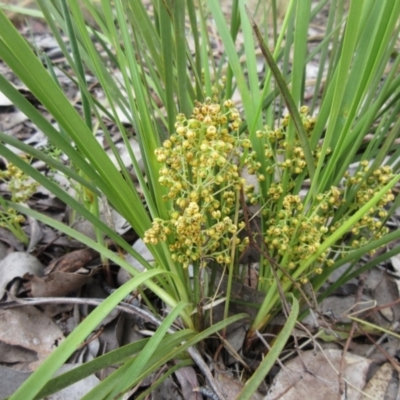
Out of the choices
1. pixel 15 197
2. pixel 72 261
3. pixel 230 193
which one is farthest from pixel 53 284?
pixel 230 193

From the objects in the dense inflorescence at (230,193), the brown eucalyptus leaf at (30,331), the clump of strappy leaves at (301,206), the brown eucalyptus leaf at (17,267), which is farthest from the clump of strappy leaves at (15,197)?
the clump of strappy leaves at (301,206)

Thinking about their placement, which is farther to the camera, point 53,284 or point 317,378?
point 53,284

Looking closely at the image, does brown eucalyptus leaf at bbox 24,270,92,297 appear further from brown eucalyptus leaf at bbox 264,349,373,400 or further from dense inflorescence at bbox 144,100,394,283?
brown eucalyptus leaf at bbox 264,349,373,400

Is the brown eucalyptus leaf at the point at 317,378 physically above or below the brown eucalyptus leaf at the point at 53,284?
below

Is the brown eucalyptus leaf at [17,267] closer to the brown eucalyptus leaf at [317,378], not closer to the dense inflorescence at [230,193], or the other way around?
the dense inflorescence at [230,193]

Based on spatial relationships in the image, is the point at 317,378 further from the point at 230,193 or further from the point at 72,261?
the point at 72,261

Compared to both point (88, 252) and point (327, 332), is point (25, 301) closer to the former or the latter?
point (88, 252)

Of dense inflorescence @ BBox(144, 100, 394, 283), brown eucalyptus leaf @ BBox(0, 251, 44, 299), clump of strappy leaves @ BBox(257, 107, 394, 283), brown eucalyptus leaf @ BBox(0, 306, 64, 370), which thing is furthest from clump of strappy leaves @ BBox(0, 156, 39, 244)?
clump of strappy leaves @ BBox(257, 107, 394, 283)
